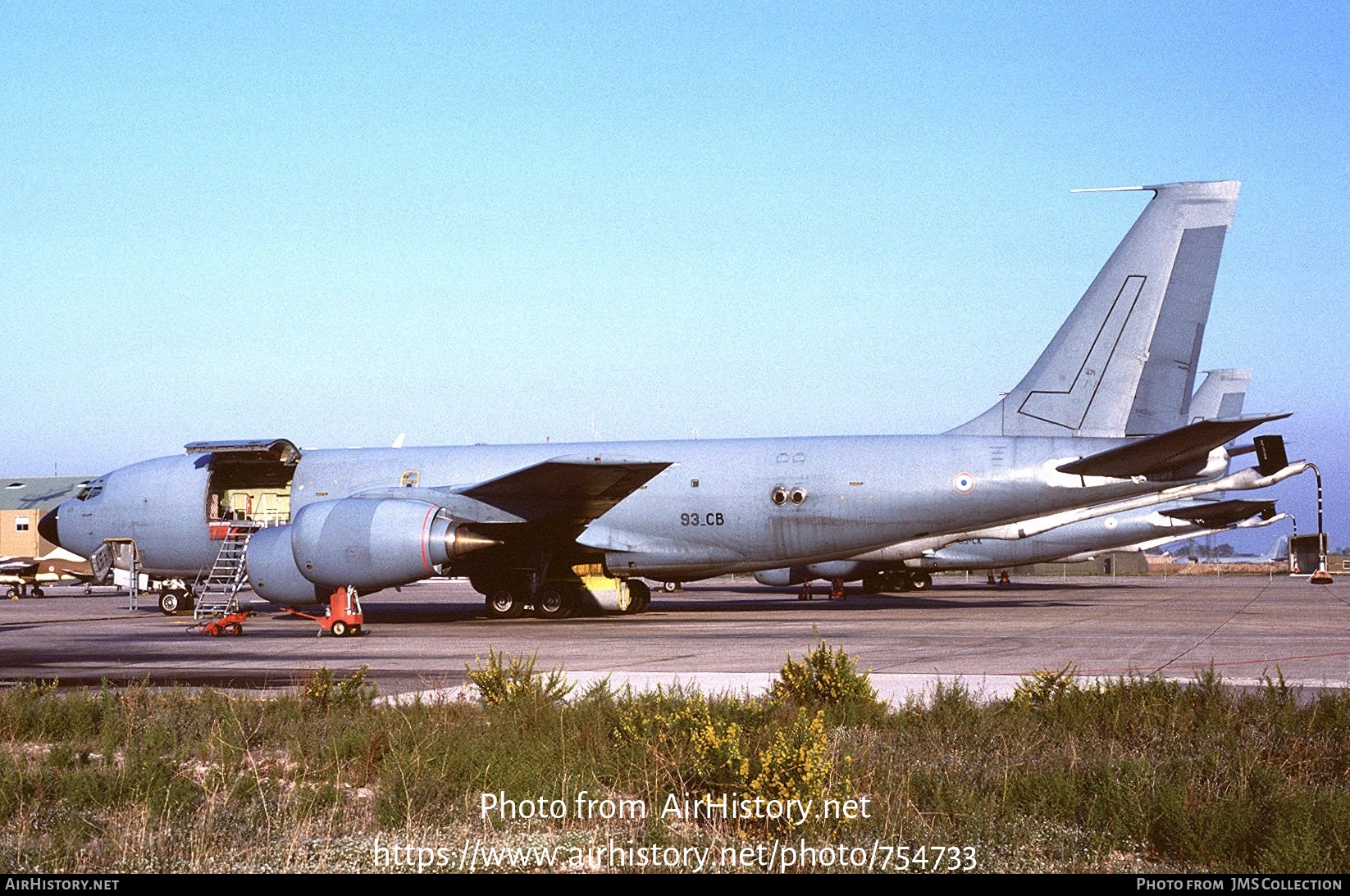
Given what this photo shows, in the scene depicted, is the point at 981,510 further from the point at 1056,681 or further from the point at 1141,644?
the point at 1056,681

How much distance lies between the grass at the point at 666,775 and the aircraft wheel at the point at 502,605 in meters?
17.8

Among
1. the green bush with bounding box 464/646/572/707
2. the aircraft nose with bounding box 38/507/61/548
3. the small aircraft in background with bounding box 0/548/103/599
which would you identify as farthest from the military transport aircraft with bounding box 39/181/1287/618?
the small aircraft in background with bounding box 0/548/103/599

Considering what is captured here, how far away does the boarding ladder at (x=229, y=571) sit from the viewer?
82.8ft

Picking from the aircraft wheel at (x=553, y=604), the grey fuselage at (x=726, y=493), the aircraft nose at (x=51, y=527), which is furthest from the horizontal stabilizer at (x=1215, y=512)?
the aircraft nose at (x=51, y=527)

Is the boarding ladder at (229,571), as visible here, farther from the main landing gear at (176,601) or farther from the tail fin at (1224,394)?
the tail fin at (1224,394)

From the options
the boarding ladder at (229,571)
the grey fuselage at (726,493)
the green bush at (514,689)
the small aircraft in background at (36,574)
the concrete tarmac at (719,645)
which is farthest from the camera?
the small aircraft in background at (36,574)

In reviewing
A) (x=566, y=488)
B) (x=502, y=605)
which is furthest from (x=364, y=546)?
(x=502, y=605)

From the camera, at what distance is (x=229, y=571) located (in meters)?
28.3

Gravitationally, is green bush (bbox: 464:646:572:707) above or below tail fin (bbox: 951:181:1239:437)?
below

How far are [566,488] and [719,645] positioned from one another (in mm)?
8160

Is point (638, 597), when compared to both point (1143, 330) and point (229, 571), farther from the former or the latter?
point (1143, 330)

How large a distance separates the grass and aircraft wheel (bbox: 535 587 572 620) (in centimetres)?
1772

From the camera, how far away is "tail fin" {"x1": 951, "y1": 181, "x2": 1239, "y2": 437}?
952 inches

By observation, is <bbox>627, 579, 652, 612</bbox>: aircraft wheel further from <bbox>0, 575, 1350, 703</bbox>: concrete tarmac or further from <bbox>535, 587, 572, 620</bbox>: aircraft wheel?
<bbox>535, 587, 572, 620</bbox>: aircraft wheel
